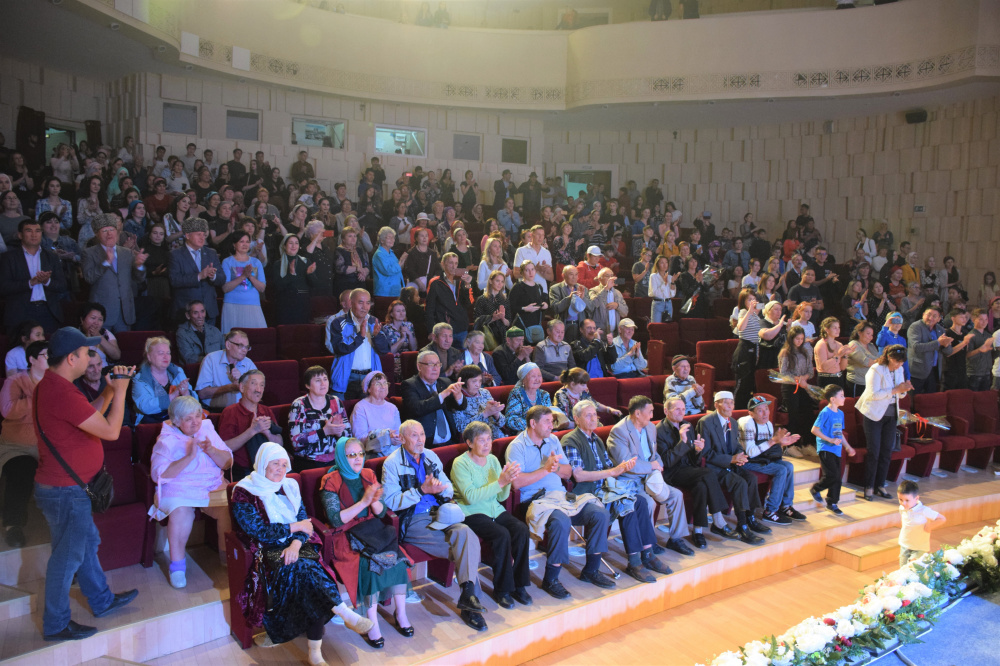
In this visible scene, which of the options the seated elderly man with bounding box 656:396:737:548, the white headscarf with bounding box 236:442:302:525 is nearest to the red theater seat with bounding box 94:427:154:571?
the white headscarf with bounding box 236:442:302:525

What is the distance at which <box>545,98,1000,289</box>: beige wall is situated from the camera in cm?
1020

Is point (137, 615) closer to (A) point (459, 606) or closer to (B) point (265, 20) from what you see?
(A) point (459, 606)

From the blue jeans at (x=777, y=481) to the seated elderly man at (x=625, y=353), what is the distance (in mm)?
1290

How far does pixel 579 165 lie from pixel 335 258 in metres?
7.74

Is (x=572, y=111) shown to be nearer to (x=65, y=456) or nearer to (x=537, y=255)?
(x=537, y=255)

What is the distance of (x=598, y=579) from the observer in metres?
4.12

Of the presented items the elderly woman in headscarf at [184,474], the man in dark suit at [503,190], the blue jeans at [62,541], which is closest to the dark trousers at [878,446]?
the elderly woman in headscarf at [184,474]

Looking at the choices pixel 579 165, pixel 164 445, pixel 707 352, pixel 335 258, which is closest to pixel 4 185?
pixel 335 258

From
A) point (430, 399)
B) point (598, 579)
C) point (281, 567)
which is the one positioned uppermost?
point (430, 399)

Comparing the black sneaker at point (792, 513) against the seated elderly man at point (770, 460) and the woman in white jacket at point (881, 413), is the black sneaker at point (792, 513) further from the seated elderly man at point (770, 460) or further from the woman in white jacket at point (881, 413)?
the woman in white jacket at point (881, 413)

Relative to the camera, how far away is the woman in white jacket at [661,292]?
7.27 metres

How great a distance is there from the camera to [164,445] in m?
3.65

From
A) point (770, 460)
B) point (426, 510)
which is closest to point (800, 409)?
point (770, 460)

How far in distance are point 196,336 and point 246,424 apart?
1.21 m
